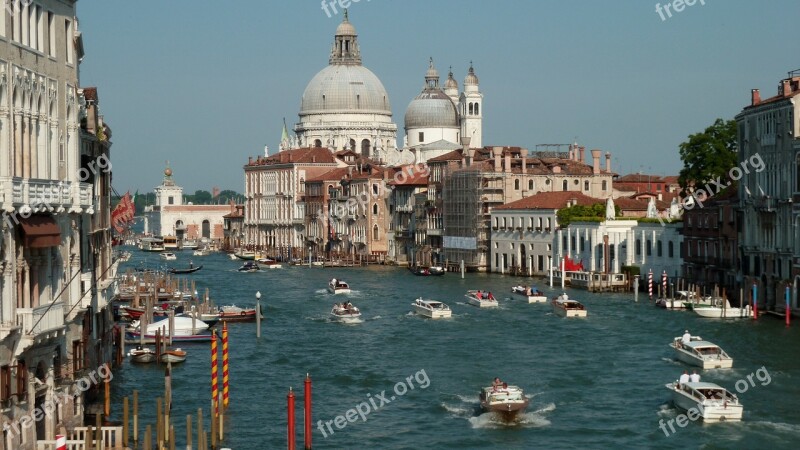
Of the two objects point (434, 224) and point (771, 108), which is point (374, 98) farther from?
point (771, 108)

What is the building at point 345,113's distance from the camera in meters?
115

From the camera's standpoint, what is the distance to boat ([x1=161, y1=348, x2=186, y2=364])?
3102 centimetres

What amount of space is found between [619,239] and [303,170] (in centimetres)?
4703

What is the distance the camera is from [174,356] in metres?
31.5

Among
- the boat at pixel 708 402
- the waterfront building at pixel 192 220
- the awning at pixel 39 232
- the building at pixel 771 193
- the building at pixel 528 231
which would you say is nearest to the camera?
the awning at pixel 39 232

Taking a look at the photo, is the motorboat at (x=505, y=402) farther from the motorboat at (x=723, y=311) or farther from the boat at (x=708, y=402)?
the motorboat at (x=723, y=311)

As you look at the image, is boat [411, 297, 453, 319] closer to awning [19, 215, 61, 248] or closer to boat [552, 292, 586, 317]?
boat [552, 292, 586, 317]

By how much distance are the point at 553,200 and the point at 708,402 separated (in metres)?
40.3

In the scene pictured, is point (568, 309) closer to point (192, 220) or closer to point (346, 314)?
point (346, 314)

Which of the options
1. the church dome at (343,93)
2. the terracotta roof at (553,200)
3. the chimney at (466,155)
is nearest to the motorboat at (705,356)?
the terracotta roof at (553,200)

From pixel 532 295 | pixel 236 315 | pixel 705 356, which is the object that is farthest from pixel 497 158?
pixel 705 356

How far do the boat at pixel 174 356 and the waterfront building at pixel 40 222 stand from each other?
9.86 meters

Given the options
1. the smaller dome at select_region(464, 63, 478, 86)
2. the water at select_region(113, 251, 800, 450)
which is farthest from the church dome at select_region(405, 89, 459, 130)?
the water at select_region(113, 251, 800, 450)

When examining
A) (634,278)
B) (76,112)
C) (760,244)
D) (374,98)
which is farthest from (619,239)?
(374,98)
